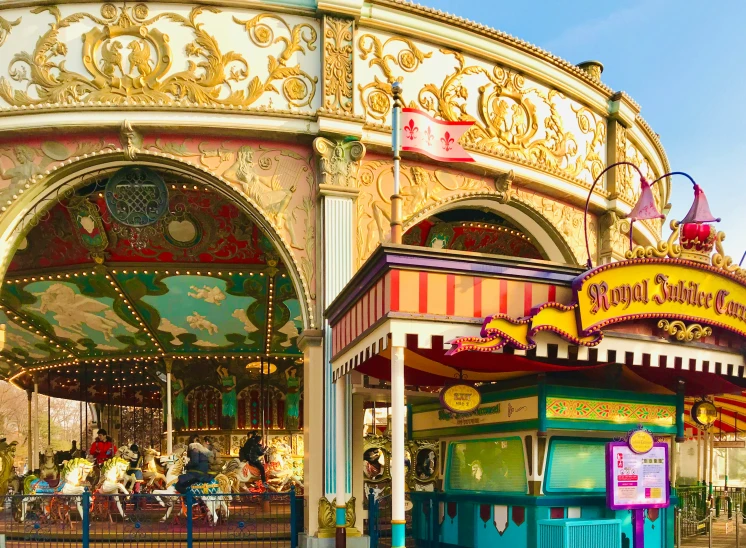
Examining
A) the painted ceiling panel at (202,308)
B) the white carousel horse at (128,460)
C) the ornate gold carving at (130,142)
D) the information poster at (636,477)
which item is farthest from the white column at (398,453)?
the white carousel horse at (128,460)

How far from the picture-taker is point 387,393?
41.8 ft

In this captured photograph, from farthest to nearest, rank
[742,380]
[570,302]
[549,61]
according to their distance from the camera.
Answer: [549,61] < [742,380] < [570,302]

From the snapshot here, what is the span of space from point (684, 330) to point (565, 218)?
667 centimetres

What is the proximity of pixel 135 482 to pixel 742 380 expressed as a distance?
1148 cm

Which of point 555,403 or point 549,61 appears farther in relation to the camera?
point 549,61

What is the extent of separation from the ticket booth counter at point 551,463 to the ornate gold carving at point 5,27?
9.04 m

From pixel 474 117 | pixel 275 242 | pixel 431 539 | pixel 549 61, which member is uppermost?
pixel 549 61

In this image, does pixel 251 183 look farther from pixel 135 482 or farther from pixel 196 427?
pixel 196 427

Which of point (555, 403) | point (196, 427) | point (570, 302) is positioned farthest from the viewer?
point (196, 427)

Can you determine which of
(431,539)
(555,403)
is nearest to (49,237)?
(431,539)

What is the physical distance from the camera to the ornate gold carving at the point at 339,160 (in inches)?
517

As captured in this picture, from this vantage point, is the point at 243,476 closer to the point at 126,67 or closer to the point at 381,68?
the point at 126,67

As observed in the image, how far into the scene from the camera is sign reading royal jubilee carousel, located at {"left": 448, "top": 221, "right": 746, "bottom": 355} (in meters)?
8.68

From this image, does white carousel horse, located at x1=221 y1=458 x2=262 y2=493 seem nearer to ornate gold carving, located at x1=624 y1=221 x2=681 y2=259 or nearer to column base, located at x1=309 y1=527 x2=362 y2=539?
column base, located at x1=309 y1=527 x2=362 y2=539
